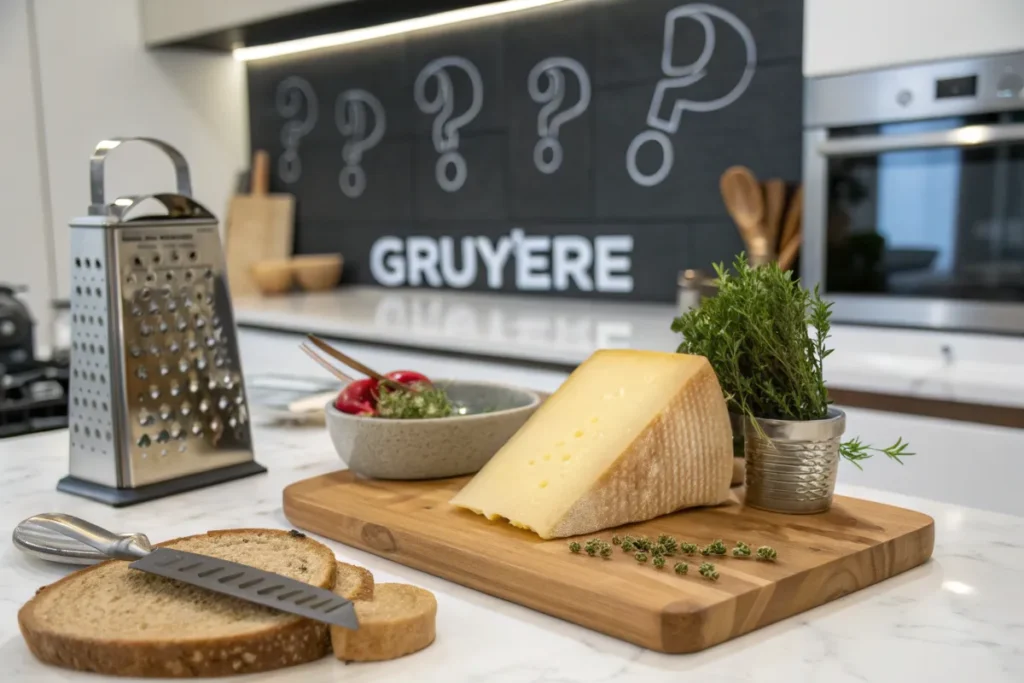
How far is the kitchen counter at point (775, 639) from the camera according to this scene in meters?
0.61

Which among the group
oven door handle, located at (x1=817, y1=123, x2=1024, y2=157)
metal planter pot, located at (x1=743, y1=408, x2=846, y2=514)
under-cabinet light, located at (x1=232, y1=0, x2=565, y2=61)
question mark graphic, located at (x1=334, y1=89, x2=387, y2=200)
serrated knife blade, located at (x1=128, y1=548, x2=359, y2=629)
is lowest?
serrated knife blade, located at (x1=128, y1=548, x2=359, y2=629)

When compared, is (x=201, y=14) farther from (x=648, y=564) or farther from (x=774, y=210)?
(x=648, y=564)

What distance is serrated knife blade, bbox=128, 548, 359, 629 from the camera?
62 centimetres

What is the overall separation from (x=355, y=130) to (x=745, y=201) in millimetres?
1678

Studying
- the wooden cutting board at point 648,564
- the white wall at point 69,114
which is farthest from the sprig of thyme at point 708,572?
the white wall at point 69,114

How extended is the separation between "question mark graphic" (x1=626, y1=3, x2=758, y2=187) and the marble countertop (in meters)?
0.41

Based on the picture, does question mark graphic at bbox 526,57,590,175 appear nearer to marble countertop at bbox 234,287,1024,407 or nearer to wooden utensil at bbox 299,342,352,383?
marble countertop at bbox 234,287,1024,407

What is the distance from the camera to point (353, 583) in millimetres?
708

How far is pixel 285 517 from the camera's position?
3.12 ft

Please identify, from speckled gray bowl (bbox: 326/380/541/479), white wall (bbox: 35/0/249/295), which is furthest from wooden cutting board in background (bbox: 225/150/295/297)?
speckled gray bowl (bbox: 326/380/541/479)

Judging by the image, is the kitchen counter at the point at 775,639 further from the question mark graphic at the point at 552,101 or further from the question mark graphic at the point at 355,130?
the question mark graphic at the point at 355,130

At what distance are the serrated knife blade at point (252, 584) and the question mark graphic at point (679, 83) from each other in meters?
2.24

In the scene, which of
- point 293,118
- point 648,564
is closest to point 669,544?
point 648,564

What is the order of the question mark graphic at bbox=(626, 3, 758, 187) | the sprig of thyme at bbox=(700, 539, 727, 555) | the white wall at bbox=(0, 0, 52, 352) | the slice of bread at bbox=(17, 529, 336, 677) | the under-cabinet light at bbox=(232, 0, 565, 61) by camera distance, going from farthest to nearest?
the white wall at bbox=(0, 0, 52, 352)
the under-cabinet light at bbox=(232, 0, 565, 61)
the question mark graphic at bbox=(626, 3, 758, 187)
the sprig of thyme at bbox=(700, 539, 727, 555)
the slice of bread at bbox=(17, 529, 336, 677)
